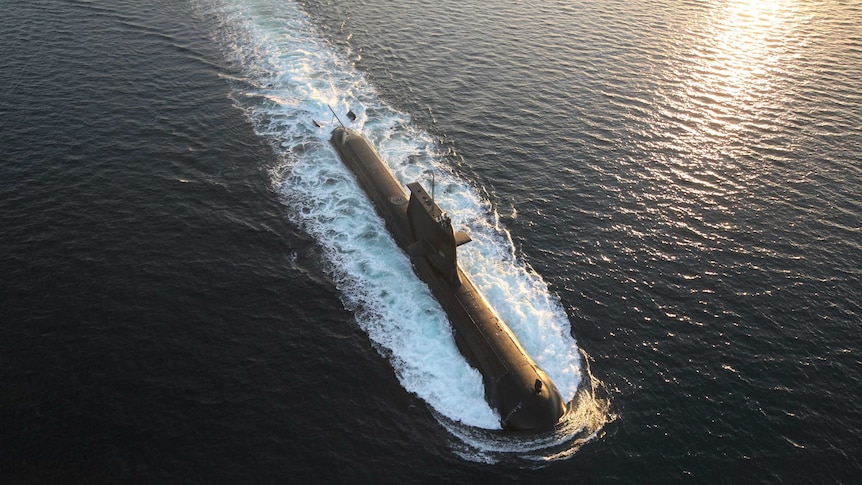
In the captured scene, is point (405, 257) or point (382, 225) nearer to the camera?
point (405, 257)

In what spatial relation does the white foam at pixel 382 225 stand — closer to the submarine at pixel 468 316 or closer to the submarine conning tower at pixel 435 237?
the submarine at pixel 468 316

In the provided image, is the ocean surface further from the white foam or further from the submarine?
the submarine

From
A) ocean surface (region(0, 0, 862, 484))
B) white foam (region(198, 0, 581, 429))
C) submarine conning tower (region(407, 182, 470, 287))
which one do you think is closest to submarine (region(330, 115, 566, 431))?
submarine conning tower (region(407, 182, 470, 287))

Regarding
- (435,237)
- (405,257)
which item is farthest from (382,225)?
(435,237)

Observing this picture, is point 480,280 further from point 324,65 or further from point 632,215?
point 324,65

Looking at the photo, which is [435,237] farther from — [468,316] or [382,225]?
[382,225]

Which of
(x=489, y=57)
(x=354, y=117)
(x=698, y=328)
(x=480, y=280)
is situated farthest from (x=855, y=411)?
(x=489, y=57)
